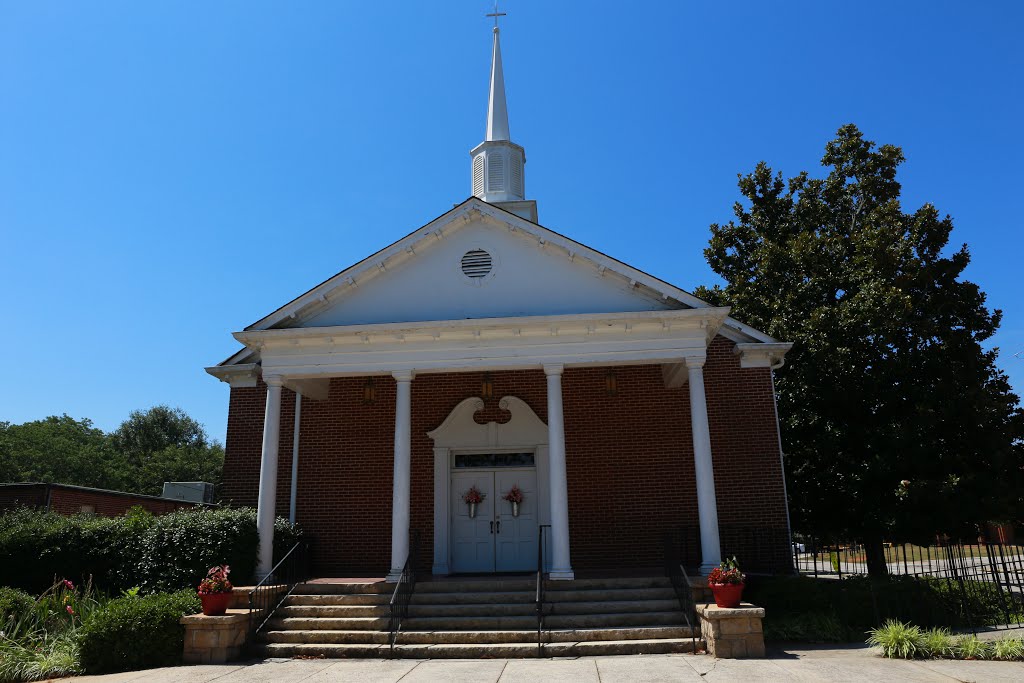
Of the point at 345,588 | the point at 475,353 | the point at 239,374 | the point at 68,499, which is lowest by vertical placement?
the point at 345,588

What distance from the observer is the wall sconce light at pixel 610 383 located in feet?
48.9

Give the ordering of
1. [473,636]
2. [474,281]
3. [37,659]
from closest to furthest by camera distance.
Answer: [37,659] → [473,636] → [474,281]

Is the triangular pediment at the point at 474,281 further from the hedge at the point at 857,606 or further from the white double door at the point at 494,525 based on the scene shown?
the hedge at the point at 857,606

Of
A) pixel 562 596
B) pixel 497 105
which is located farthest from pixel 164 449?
pixel 562 596

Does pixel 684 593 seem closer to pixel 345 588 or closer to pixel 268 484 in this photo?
pixel 345 588

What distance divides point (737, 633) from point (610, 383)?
628 cm

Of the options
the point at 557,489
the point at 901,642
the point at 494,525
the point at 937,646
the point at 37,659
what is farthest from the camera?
the point at 494,525

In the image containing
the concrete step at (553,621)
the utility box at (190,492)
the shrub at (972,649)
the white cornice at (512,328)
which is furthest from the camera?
the utility box at (190,492)

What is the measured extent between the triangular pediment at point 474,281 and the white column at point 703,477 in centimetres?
150

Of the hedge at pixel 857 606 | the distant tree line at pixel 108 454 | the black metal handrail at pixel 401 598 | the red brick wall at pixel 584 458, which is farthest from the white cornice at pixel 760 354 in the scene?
the distant tree line at pixel 108 454

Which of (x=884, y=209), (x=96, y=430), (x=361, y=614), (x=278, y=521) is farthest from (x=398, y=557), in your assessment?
(x=96, y=430)

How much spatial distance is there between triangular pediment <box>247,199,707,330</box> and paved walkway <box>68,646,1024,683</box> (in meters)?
6.03

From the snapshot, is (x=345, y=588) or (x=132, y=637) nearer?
(x=132, y=637)

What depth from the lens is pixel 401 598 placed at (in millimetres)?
11242
